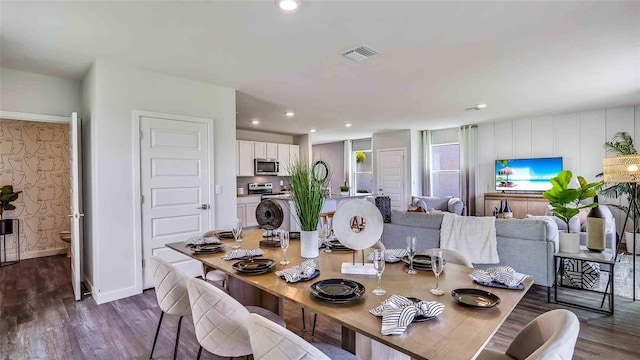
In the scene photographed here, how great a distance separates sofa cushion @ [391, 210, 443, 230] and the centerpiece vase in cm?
222

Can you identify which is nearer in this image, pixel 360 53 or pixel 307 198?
pixel 307 198

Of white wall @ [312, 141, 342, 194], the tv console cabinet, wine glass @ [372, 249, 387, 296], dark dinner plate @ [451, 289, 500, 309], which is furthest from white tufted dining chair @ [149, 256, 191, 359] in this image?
white wall @ [312, 141, 342, 194]

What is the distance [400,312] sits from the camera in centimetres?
113

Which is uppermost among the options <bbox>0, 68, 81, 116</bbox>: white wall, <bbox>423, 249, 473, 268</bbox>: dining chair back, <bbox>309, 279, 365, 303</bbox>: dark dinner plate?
<bbox>0, 68, 81, 116</bbox>: white wall

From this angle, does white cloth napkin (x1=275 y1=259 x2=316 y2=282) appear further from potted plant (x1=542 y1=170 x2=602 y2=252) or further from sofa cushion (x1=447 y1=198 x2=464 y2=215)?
sofa cushion (x1=447 y1=198 x2=464 y2=215)

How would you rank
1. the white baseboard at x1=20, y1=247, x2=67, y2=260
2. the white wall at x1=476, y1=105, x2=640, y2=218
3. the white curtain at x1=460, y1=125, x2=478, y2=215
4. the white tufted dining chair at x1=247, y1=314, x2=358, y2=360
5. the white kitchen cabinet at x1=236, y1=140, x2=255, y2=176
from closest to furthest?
the white tufted dining chair at x1=247, y1=314, x2=358, y2=360 → the white baseboard at x1=20, y1=247, x2=67, y2=260 → the white wall at x1=476, y1=105, x2=640, y2=218 → the white kitchen cabinet at x1=236, y1=140, x2=255, y2=176 → the white curtain at x1=460, y1=125, x2=478, y2=215

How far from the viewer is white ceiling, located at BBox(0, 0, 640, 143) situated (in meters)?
2.32

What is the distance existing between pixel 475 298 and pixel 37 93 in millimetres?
4711

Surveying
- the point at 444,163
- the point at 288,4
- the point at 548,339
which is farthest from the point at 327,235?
the point at 444,163

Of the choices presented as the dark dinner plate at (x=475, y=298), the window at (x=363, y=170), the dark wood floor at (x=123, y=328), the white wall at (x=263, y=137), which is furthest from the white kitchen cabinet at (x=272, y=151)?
the dark dinner plate at (x=475, y=298)

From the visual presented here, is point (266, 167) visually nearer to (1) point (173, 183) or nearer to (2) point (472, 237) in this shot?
(1) point (173, 183)

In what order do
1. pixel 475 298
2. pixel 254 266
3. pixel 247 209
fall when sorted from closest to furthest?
pixel 475 298 < pixel 254 266 < pixel 247 209

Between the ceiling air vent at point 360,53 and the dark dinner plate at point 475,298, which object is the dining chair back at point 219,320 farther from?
the ceiling air vent at point 360,53

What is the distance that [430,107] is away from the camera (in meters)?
5.62
